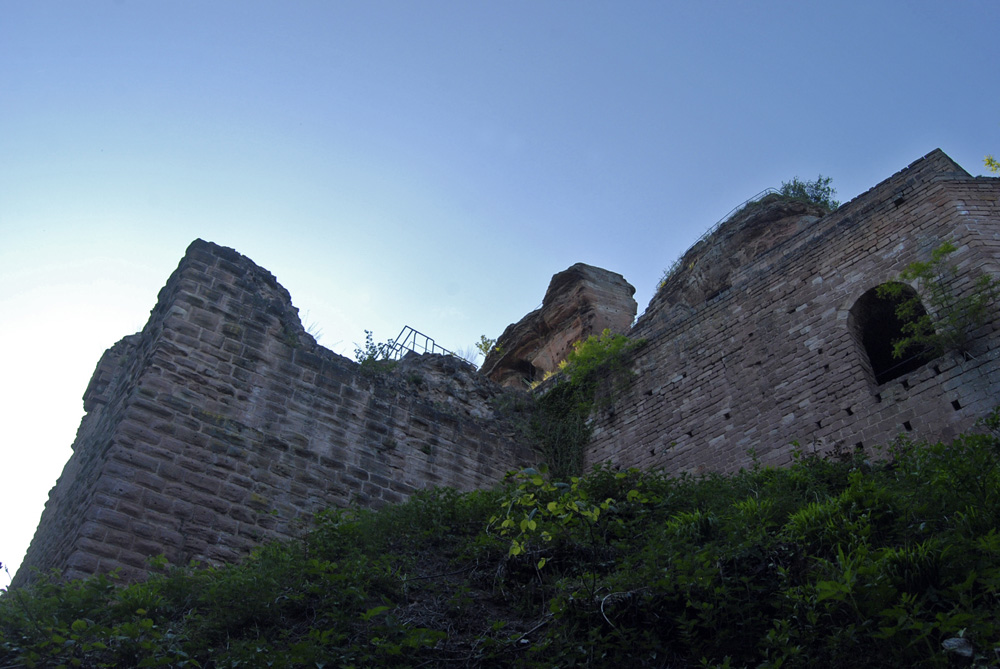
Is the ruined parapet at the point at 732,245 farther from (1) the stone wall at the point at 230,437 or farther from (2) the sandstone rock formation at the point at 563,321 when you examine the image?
(1) the stone wall at the point at 230,437

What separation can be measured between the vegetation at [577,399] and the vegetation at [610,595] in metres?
5.58

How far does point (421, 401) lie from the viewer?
36.4 feet

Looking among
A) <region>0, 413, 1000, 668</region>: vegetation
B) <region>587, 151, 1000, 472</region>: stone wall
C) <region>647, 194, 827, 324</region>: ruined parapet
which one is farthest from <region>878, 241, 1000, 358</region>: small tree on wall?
<region>647, 194, 827, 324</region>: ruined parapet

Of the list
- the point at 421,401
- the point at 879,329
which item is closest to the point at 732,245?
the point at 879,329

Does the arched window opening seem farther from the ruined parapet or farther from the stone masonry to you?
the ruined parapet

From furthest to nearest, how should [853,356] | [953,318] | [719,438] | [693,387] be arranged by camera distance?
[693,387], [719,438], [853,356], [953,318]

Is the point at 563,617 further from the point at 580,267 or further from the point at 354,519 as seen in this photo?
the point at 580,267

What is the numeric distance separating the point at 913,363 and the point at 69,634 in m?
8.85

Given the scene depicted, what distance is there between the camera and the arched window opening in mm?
9719

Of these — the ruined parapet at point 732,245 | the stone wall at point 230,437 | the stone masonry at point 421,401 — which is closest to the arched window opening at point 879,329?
the stone masonry at point 421,401

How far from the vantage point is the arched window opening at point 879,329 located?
972 centimetres

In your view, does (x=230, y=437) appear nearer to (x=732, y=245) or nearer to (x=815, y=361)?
(x=815, y=361)

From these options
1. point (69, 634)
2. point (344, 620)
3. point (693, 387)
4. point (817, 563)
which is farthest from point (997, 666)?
point (693, 387)

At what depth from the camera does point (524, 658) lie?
4.58m
